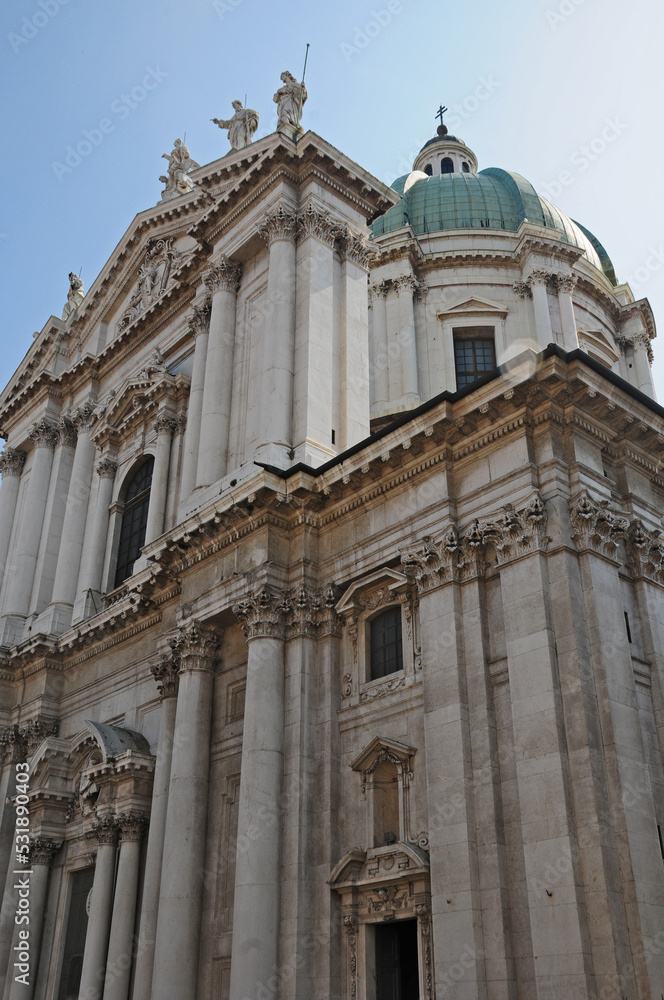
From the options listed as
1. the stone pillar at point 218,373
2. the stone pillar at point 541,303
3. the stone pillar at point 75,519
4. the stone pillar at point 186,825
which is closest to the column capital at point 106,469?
the stone pillar at point 75,519

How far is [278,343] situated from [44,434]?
13.1m

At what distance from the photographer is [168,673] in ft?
67.5

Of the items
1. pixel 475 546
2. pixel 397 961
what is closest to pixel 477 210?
pixel 475 546

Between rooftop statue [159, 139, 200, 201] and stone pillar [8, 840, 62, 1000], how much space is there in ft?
66.8

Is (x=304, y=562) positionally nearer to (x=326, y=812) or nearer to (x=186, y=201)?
(x=326, y=812)

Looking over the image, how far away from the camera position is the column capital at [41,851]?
23344 millimetres

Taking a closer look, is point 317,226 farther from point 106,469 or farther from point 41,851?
point 41,851

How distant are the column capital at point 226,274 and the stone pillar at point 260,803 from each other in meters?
9.81

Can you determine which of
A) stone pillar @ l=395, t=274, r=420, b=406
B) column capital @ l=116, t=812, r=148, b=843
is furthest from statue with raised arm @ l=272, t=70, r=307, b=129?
column capital @ l=116, t=812, r=148, b=843

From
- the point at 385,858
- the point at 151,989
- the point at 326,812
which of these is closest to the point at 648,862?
the point at 385,858

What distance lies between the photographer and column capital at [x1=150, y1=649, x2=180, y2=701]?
67.2 feet

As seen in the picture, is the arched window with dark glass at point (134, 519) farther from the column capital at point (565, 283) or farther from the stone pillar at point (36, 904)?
the column capital at point (565, 283)

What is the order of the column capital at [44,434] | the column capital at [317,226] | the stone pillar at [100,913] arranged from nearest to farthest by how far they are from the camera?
1. the stone pillar at [100,913]
2. the column capital at [317,226]
3. the column capital at [44,434]

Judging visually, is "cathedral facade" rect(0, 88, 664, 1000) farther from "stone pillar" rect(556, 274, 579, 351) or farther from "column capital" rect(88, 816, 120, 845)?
"stone pillar" rect(556, 274, 579, 351)
